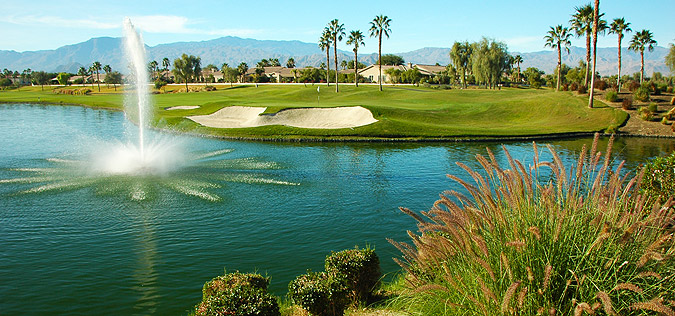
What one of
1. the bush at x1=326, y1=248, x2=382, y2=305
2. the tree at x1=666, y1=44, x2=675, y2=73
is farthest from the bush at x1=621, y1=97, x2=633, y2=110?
the bush at x1=326, y1=248, x2=382, y2=305

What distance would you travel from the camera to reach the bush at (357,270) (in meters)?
9.80

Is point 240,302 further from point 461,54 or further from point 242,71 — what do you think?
point 242,71

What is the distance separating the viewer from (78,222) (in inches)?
690

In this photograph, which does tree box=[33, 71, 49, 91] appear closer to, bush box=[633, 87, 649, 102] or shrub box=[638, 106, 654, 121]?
bush box=[633, 87, 649, 102]

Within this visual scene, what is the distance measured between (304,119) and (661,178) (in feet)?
121

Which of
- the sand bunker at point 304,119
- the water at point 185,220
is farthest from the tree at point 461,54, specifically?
the water at point 185,220

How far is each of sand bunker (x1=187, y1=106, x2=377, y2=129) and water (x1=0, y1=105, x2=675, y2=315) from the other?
13.2 m

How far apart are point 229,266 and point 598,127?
44.7m

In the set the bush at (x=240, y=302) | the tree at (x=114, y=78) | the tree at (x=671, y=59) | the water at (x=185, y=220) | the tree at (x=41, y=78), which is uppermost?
the tree at (x=41, y=78)

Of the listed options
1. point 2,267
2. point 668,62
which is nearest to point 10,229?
point 2,267

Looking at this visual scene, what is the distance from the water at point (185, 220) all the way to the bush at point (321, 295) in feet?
12.4

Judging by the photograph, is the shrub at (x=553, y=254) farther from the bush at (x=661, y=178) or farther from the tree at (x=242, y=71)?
the tree at (x=242, y=71)

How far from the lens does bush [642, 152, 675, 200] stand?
43.5 feet

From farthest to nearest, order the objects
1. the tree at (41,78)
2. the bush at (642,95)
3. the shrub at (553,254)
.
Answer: the tree at (41,78) < the bush at (642,95) < the shrub at (553,254)
